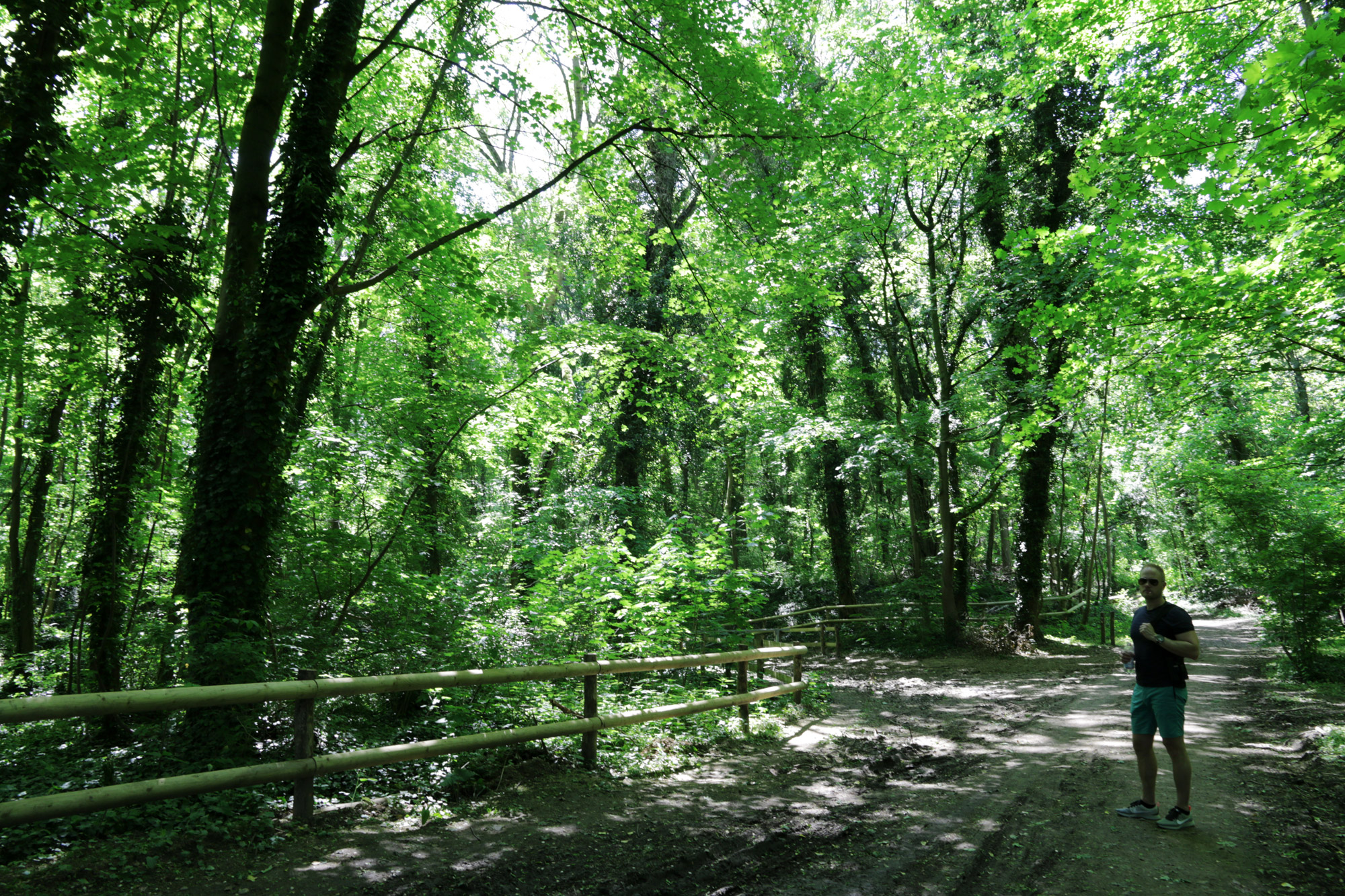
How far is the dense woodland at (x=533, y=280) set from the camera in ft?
20.9

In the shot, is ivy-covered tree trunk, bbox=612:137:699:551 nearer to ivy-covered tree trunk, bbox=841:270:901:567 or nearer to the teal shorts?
ivy-covered tree trunk, bbox=841:270:901:567

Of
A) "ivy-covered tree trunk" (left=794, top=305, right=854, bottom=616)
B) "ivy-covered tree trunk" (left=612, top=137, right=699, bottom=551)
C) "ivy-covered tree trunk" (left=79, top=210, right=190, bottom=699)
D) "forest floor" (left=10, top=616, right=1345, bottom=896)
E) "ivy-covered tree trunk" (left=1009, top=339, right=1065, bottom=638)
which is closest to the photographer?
"forest floor" (left=10, top=616, right=1345, bottom=896)

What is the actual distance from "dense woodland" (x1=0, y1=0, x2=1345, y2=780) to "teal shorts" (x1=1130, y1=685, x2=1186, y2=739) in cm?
415

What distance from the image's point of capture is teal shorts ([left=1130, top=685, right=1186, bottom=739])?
4.66 metres

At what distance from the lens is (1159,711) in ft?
15.5

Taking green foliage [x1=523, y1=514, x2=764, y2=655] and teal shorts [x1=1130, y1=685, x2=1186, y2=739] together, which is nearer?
teal shorts [x1=1130, y1=685, x2=1186, y2=739]

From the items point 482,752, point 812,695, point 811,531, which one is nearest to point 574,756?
point 482,752

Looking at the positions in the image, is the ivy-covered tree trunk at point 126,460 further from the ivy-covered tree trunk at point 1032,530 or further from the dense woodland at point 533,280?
the ivy-covered tree trunk at point 1032,530

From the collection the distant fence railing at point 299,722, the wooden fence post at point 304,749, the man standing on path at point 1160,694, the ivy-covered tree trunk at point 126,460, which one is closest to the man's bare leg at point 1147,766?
the man standing on path at point 1160,694

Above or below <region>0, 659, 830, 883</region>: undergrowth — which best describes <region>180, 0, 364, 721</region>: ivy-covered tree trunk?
above

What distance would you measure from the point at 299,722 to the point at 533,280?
14428mm

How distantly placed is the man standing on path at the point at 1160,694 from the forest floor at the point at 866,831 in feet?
0.59

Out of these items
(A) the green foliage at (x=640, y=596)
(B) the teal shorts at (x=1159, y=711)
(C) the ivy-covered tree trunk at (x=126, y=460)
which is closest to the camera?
(B) the teal shorts at (x=1159, y=711)

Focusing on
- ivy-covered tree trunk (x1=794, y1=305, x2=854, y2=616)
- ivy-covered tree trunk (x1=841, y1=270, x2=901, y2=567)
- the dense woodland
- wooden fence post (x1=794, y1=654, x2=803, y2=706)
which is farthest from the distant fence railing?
ivy-covered tree trunk (x1=794, y1=305, x2=854, y2=616)
